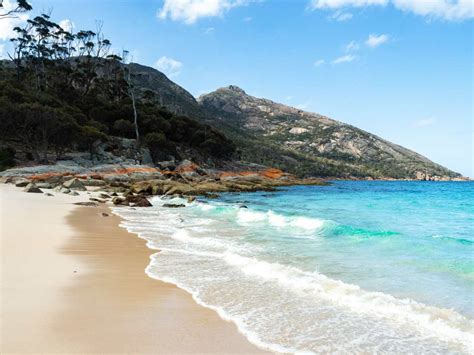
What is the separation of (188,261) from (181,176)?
40625mm

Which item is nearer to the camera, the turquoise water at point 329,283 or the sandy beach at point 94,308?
the sandy beach at point 94,308

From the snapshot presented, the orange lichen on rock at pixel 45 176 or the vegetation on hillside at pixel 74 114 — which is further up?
the vegetation on hillside at pixel 74 114

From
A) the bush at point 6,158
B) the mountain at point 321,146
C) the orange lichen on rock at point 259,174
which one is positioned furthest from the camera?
the mountain at point 321,146

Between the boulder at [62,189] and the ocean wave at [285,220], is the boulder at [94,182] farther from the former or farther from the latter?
the ocean wave at [285,220]

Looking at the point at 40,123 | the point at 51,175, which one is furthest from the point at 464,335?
the point at 40,123

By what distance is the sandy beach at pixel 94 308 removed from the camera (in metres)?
4.07

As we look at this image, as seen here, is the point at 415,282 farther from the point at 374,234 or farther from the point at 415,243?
the point at 374,234

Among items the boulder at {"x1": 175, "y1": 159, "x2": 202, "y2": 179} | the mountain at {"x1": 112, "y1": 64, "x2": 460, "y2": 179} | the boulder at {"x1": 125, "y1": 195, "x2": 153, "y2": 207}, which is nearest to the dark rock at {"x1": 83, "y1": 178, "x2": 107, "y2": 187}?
the boulder at {"x1": 125, "y1": 195, "x2": 153, "y2": 207}

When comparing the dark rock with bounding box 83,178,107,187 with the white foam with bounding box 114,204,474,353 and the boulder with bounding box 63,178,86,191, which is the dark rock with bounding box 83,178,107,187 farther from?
the white foam with bounding box 114,204,474,353

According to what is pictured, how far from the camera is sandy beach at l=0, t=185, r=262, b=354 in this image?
4.07m

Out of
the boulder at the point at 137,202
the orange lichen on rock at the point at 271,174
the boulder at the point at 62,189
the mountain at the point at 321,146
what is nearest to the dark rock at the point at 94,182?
the boulder at the point at 62,189

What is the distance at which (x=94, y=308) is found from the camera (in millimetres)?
5219

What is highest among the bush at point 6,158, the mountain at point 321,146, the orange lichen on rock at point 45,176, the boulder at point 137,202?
the mountain at point 321,146

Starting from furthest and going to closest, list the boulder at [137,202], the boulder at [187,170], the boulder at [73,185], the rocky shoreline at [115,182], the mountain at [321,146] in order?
1. the mountain at [321,146]
2. the boulder at [187,170]
3. the boulder at [73,185]
4. the rocky shoreline at [115,182]
5. the boulder at [137,202]
